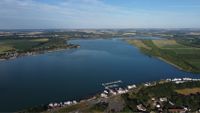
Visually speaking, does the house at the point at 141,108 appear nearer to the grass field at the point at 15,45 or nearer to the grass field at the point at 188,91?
the grass field at the point at 188,91

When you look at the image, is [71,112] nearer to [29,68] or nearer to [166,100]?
[166,100]

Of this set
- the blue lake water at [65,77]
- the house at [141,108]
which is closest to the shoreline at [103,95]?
the blue lake water at [65,77]

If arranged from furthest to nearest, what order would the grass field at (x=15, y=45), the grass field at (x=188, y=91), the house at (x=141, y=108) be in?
the grass field at (x=15, y=45), the grass field at (x=188, y=91), the house at (x=141, y=108)

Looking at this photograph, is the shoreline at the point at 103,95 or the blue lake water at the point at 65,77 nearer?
the shoreline at the point at 103,95

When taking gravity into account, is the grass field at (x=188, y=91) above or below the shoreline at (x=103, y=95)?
below

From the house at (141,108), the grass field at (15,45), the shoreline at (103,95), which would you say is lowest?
the house at (141,108)

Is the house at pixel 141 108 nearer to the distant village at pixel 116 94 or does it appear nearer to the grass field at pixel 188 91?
the distant village at pixel 116 94

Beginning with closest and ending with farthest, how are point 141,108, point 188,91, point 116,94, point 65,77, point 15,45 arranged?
point 141,108 < point 116,94 < point 188,91 < point 65,77 < point 15,45

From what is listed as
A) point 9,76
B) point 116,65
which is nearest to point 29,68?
point 9,76

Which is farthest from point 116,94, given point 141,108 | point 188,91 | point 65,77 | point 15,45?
point 15,45

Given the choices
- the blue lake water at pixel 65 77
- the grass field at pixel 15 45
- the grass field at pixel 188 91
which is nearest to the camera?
the blue lake water at pixel 65 77

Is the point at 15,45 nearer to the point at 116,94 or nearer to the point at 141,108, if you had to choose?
the point at 116,94
